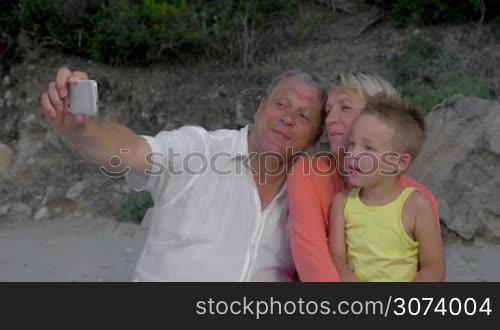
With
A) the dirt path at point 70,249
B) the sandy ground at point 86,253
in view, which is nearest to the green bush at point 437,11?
the sandy ground at point 86,253

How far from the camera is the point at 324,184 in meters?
2.53

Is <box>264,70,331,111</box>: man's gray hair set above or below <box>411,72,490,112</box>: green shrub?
above

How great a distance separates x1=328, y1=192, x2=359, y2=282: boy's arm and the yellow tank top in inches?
1.2

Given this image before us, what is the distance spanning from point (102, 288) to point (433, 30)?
17.6 ft

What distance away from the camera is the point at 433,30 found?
7.13 m

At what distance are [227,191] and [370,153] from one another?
51 cm

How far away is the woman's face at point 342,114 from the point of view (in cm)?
246

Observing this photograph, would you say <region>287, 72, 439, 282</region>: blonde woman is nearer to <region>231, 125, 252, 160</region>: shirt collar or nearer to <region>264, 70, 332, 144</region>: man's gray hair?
<region>264, 70, 332, 144</region>: man's gray hair

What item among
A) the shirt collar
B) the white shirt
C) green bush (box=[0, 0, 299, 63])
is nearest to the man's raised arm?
the white shirt

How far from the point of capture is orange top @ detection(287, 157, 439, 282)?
2.35 metres

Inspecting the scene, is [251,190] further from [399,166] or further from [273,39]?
[273,39]

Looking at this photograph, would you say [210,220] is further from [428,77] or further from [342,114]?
[428,77]

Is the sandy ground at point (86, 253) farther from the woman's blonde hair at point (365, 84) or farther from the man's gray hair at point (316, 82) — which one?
the woman's blonde hair at point (365, 84)

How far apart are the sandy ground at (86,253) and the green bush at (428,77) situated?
1400 mm
